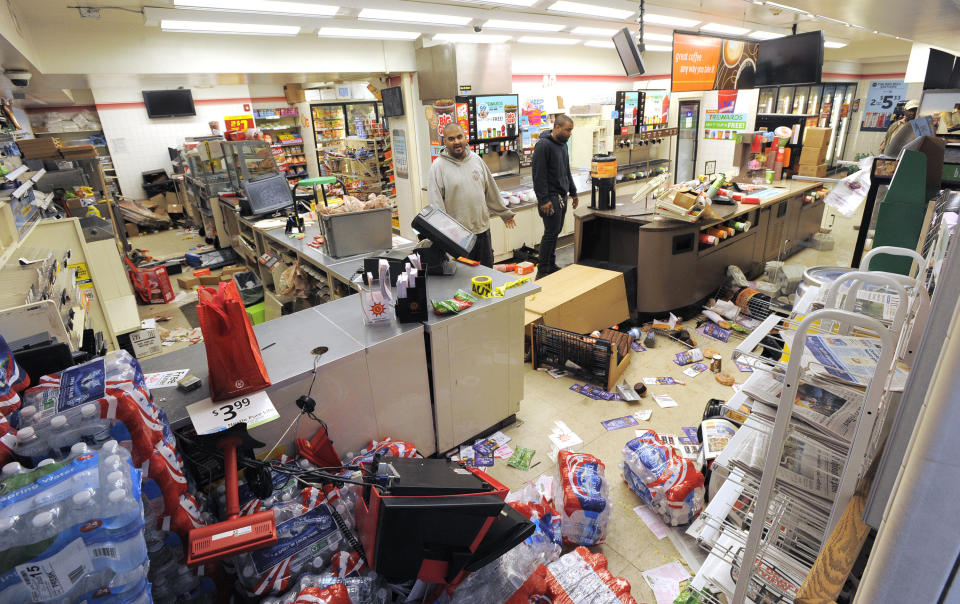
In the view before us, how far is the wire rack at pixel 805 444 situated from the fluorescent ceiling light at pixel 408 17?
4.90 metres

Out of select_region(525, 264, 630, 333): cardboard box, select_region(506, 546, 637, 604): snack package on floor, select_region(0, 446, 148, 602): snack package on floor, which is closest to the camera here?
select_region(0, 446, 148, 602): snack package on floor

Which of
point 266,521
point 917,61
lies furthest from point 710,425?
point 917,61

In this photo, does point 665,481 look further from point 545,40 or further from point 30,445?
point 545,40

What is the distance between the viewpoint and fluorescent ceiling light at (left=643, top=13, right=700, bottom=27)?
6.43 metres

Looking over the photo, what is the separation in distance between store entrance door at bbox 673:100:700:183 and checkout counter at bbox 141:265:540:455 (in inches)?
325

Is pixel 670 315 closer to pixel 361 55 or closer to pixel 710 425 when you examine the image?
pixel 710 425

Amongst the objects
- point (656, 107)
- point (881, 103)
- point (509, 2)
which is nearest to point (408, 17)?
point (509, 2)

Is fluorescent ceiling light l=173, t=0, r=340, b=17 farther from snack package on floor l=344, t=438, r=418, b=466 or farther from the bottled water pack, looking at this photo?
snack package on floor l=344, t=438, r=418, b=466

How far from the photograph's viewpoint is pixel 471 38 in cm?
683

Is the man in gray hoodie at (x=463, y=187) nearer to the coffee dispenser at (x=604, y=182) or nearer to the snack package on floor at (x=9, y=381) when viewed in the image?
the coffee dispenser at (x=604, y=182)

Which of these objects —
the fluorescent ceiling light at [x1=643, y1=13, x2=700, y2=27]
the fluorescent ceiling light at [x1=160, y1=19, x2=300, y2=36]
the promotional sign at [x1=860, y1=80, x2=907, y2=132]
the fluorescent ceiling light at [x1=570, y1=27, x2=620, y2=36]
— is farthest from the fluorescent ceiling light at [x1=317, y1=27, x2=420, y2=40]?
the promotional sign at [x1=860, y1=80, x2=907, y2=132]

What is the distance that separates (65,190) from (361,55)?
147 inches

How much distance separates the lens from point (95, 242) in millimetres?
4668

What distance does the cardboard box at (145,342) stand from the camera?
4459 mm
